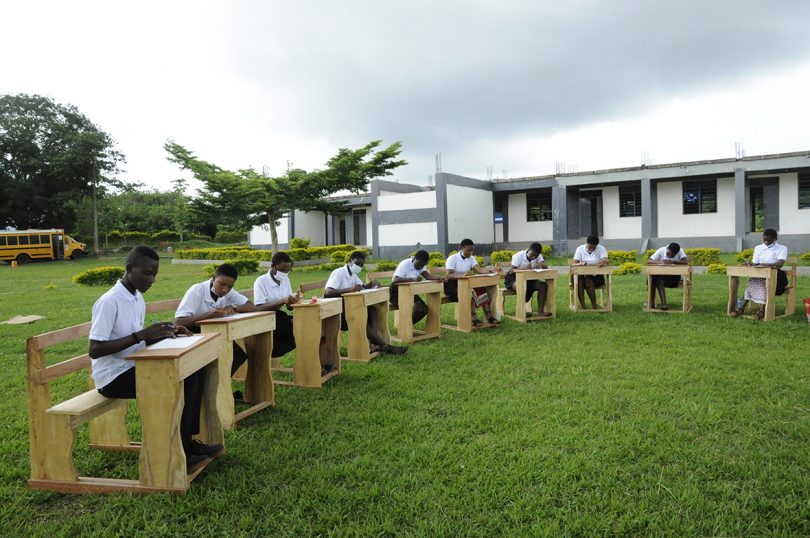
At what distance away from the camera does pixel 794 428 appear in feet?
13.8

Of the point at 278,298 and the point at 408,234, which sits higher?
the point at 408,234

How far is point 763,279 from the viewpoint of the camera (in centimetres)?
900

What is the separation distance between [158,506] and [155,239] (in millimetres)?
43351

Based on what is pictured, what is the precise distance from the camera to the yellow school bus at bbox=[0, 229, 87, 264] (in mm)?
29097

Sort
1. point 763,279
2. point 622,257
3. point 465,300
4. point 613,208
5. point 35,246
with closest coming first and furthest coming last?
point 465,300 < point 763,279 < point 622,257 < point 613,208 < point 35,246

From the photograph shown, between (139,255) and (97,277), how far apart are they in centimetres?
1561

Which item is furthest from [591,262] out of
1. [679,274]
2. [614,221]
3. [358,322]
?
[614,221]

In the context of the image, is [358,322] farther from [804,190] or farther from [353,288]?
[804,190]

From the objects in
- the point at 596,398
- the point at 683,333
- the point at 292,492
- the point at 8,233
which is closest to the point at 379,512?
the point at 292,492

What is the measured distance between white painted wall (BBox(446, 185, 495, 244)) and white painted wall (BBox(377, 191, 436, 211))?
97cm

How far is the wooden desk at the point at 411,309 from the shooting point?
7.91 m

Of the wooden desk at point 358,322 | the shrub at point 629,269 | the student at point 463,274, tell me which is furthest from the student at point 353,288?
the shrub at point 629,269

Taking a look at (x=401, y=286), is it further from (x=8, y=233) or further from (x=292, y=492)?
(x=8, y=233)

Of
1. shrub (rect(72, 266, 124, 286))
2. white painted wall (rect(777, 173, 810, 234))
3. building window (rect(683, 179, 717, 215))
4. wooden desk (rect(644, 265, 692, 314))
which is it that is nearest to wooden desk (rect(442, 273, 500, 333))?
wooden desk (rect(644, 265, 692, 314))
